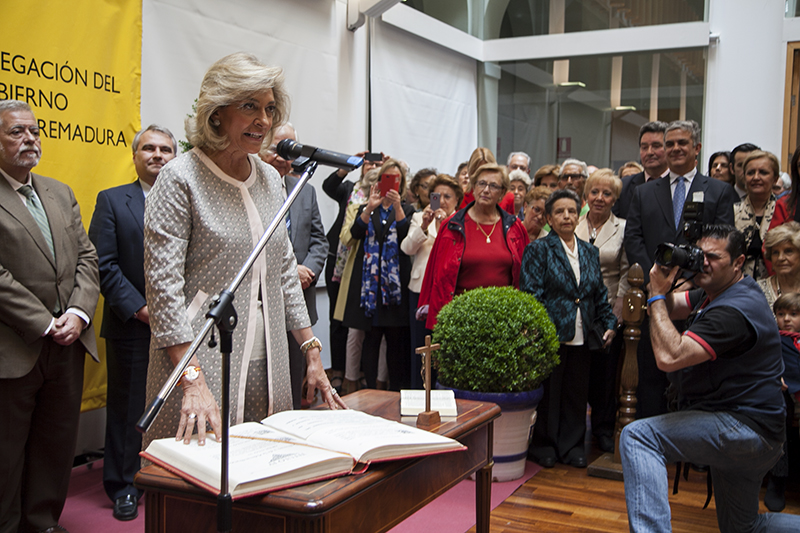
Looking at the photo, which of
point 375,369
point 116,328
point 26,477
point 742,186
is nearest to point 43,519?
point 26,477

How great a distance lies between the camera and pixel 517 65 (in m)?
7.49

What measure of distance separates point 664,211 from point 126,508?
306 centimetres

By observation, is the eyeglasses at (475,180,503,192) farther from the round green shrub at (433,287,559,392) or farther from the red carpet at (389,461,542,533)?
the red carpet at (389,461,542,533)

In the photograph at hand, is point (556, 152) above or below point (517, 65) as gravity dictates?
below

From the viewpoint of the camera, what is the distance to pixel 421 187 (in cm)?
501

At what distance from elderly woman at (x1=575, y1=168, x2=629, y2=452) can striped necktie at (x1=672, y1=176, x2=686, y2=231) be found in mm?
342

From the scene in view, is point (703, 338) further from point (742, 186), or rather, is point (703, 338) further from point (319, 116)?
point (319, 116)

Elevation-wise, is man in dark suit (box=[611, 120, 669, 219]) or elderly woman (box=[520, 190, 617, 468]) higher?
man in dark suit (box=[611, 120, 669, 219])

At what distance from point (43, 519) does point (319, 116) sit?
361 centimetres

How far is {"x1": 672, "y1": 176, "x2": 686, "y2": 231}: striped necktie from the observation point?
3.78 metres

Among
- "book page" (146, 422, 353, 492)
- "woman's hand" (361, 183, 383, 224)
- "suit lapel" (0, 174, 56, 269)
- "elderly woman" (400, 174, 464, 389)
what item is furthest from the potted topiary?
"book page" (146, 422, 353, 492)

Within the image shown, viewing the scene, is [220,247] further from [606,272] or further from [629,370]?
[606,272]

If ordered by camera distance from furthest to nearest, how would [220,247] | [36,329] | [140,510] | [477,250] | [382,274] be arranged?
[382,274] → [477,250] → [140,510] → [36,329] → [220,247]

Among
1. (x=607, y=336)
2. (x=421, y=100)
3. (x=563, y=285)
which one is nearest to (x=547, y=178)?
(x=563, y=285)
